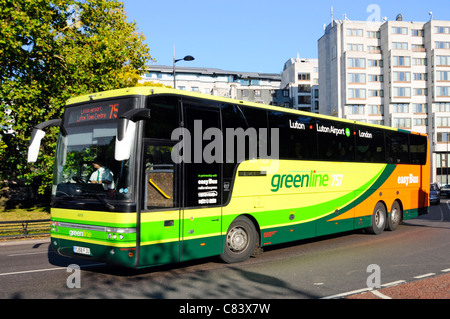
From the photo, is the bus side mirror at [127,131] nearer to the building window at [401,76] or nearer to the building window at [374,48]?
the building window at [401,76]

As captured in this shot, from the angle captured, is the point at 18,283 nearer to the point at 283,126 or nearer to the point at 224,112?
the point at 224,112

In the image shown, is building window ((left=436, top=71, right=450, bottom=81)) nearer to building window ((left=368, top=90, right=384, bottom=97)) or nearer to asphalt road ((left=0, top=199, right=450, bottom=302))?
building window ((left=368, top=90, right=384, bottom=97))

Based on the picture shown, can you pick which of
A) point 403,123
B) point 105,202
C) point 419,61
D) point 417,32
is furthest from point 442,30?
point 105,202

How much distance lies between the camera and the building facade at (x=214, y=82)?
339ft

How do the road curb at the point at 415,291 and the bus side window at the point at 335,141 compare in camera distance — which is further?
the bus side window at the point at 335,141

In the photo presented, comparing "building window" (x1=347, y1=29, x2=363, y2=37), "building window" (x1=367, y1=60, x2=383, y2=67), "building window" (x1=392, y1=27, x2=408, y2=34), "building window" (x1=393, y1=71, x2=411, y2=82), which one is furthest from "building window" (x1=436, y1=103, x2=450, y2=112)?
"building window" (x1=347, y1=29, x2=363, y2=37)

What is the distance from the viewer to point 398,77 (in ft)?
241

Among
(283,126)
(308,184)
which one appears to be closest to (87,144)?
(283,126)

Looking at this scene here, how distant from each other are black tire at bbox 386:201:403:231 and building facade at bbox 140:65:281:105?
276 ft

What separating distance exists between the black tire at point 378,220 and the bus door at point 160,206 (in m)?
8.67

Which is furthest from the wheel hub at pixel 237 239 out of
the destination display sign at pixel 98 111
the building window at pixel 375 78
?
the building window at pixel 375 78
